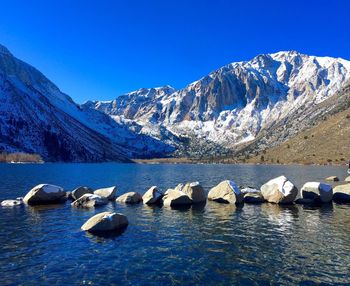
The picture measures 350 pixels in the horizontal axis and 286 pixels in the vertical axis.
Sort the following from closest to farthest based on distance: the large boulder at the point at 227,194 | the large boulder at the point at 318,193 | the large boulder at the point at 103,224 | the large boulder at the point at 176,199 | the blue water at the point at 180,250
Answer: the blue water at the point at 180,250 < the large boulder at the point at 103,224 < the large boulder at the point at 176,199 < the large boulder at the point at 227,194 < the large boulder at the point at 318,193

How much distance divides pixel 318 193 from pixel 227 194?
1552cm

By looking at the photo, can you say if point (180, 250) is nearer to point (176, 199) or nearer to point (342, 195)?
point (176, 199)

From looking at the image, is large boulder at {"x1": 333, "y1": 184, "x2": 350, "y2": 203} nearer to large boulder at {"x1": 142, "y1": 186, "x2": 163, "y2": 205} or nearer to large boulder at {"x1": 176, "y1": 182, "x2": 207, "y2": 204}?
large boulder at {"x1": 176, "y1": 182, "x2": 207, "y2": 204}

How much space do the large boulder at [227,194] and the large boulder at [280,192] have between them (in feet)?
16.6

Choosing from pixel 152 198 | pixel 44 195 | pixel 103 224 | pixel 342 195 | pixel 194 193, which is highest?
pixel 194 193

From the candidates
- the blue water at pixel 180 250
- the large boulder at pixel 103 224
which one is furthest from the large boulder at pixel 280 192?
the large boulder at pixel 103 224

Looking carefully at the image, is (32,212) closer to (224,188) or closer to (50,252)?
(50,252)

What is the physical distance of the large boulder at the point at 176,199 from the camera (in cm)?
5484

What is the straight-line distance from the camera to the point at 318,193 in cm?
5891

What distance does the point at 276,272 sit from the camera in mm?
24391

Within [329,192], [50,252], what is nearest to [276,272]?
[50,252]

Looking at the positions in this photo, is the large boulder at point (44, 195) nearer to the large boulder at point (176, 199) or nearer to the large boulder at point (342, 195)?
the large boulder at point (176, 199)

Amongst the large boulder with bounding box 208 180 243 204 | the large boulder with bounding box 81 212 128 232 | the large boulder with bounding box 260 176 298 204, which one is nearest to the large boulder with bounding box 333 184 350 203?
the large boulder with bounding box 260 176 298 204

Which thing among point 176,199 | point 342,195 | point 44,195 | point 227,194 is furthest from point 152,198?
point 342,195
